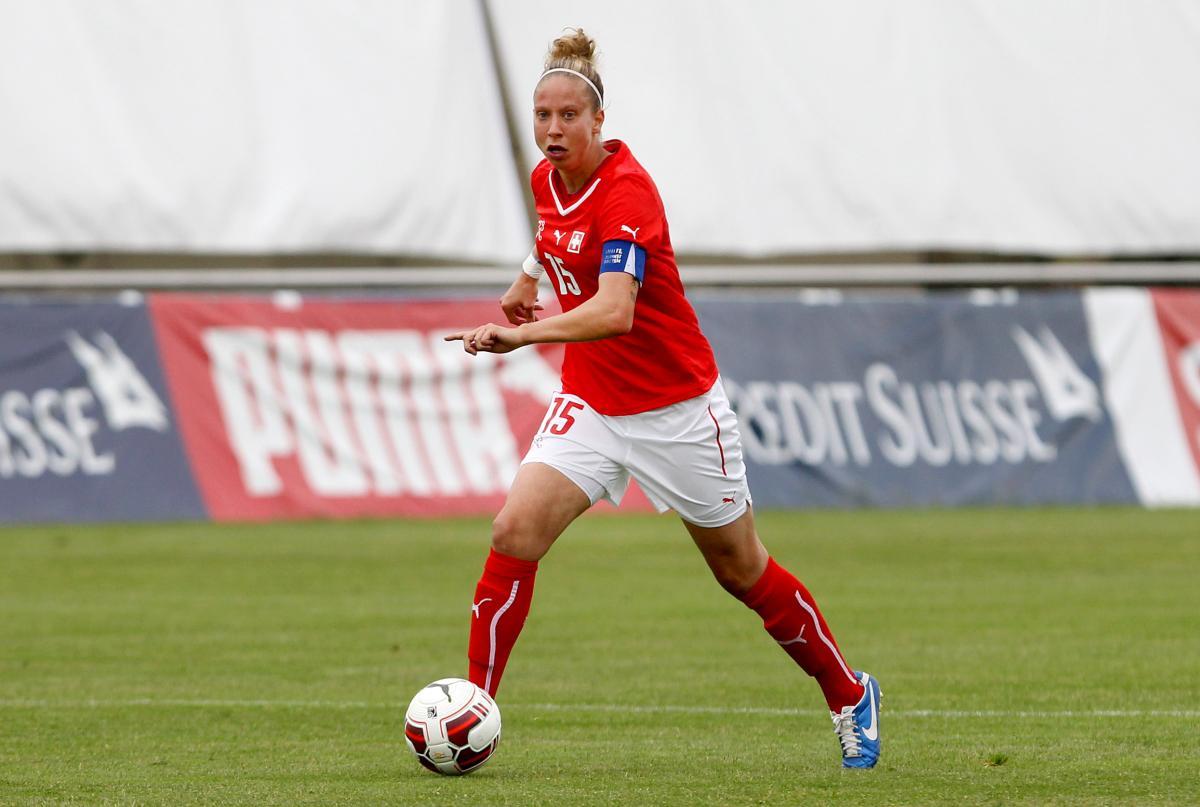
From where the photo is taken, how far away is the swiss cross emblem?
6.72 meters

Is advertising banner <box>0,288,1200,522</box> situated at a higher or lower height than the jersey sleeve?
lower

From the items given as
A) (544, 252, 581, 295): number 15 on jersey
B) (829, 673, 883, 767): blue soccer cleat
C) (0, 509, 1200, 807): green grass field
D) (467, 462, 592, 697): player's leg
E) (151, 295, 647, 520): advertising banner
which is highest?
(544, 252, 581, 295): number 15 on jersey

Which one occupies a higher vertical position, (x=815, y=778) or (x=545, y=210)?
(x=545, y=210)

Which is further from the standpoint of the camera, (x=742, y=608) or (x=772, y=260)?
(x=772, y=260)

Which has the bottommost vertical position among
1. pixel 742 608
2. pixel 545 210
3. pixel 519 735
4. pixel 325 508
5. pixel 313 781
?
pixel 325 508

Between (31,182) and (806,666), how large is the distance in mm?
18299

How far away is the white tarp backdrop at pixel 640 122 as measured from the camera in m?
23.8

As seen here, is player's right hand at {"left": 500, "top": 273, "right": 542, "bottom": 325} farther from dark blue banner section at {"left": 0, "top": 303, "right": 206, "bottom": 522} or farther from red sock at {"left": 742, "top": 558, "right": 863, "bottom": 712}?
dark blue banner section at {"left": 0, "top": 303, "right": 206, "bottom": 522}

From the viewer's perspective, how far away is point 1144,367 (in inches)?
808

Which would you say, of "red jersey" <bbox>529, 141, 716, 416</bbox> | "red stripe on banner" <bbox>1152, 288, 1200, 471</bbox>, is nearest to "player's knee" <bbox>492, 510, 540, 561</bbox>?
"red jersey" <bbox>529, 141, 716, 416</bbox>

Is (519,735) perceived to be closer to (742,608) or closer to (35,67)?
(742,608)

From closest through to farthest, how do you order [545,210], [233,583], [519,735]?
1. [545,210]
2. [519,735]
3. [233,583]

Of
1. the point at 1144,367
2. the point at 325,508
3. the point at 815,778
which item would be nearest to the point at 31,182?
the point at 325,508

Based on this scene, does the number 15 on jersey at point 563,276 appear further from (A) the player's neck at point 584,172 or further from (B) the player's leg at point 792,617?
(B) the player's leg at point 792,617
